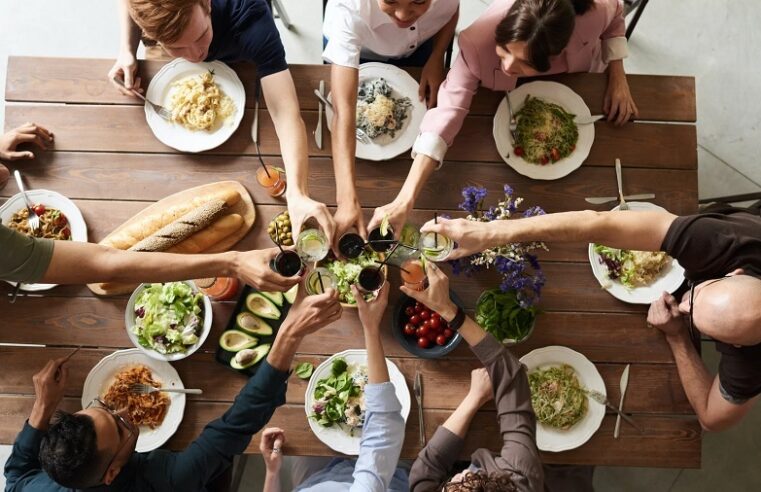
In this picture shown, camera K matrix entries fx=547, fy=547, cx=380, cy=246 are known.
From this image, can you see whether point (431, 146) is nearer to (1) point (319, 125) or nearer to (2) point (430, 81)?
(2) point (430, 81)

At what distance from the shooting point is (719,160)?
3428 mm

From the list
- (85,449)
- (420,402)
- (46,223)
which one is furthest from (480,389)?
(46,223)

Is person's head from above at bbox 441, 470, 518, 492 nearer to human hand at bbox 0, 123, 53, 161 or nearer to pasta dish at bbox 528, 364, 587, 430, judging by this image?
pasta dish at bbox 528, 364, 587, 430

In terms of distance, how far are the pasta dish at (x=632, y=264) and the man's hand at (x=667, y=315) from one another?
9cm

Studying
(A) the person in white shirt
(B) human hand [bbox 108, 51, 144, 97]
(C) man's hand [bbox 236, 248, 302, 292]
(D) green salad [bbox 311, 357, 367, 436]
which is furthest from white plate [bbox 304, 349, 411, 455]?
(B) human hand [bbox 108, 51, 144, 97]

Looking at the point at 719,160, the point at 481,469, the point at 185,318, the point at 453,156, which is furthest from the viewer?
the point at 719,160

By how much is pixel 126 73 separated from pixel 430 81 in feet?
4.03

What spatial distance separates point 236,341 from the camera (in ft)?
6.97

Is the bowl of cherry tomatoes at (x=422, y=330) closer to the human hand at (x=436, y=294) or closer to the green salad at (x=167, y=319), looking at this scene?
the human hand at (x=436, y=294)

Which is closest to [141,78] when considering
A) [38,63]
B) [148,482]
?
[38,63]

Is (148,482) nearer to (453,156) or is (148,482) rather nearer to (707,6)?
(453,156)

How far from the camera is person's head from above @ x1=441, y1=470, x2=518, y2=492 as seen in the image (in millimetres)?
1776

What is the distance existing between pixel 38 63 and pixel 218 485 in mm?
1938

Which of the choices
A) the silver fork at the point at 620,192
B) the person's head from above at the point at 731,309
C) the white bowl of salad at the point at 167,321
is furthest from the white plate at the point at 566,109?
the white bowl of salad at the point at 167,321
